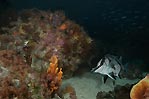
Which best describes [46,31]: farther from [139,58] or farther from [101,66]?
[139,58]

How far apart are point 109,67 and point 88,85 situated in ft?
8.29

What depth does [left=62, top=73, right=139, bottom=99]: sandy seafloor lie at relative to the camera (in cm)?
661

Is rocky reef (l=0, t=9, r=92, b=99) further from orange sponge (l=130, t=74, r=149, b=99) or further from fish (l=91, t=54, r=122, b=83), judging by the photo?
orange sponge (l=130, t=74, r=149, b=99)

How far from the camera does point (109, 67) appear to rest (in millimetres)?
4777

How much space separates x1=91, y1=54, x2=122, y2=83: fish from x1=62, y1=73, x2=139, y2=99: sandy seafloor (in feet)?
5.90

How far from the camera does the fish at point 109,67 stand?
186 inches

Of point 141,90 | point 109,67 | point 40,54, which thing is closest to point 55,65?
point 40,54

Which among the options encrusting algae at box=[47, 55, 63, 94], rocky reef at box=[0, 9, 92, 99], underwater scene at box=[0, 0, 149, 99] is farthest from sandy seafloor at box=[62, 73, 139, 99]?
encrusting algae at box=[47, 55, 63, 94]

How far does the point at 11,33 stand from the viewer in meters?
7.73

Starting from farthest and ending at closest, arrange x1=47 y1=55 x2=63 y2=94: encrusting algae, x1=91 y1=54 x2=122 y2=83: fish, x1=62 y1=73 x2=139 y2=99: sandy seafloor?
x1=62 y1=73 x2=139 y2=99: sandy seafloor
x1=47 y1=55 x2=63 y2=94: encrusting algae
x1=91 y1=54 x2=122 y2=83: fish

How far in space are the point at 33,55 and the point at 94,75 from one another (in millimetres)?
2331

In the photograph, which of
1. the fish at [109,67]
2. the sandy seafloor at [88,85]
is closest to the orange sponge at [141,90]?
the fish at [109,67]

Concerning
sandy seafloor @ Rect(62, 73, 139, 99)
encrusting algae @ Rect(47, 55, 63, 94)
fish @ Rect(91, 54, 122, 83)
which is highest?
fish @ Rect(91, 54, 122, 83)

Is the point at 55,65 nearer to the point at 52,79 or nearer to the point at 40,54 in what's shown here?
the point at 52,79
